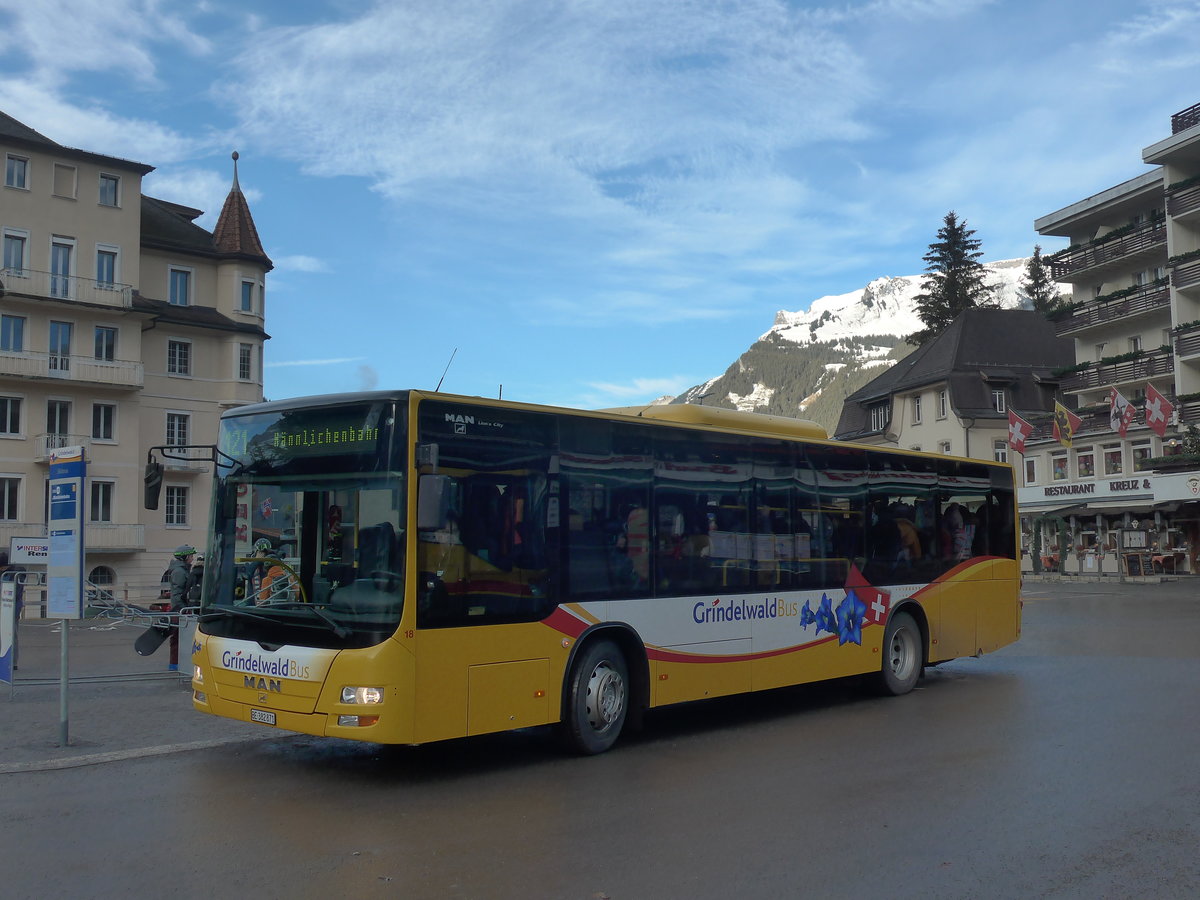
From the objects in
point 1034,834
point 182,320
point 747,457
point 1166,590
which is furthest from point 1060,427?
point 1034,834

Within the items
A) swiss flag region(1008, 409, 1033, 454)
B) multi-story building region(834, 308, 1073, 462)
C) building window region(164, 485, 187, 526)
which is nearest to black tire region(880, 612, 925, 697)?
swiss flag region(1008, 409, 1033, 454)

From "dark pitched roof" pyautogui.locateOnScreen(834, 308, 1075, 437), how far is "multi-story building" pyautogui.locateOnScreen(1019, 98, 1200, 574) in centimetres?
576

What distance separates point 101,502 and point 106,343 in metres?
6.33

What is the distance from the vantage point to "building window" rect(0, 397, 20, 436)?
4384 centimetres

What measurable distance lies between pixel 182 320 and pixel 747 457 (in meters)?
41.7

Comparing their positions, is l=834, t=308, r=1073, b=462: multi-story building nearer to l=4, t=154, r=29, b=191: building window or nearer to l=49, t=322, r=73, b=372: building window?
l=49, t=322, r=73, b=372: building window

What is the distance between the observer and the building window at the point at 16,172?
1705 inches

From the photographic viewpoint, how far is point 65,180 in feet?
147

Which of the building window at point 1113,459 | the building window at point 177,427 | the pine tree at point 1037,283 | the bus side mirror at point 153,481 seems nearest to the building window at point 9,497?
the building window at point 177,427

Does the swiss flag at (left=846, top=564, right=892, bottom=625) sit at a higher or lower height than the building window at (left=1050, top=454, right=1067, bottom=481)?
lower

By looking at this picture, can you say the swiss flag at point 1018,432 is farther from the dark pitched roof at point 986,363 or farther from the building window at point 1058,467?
the dark pitched roof at point 986,363

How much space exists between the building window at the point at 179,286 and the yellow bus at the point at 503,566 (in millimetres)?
42471

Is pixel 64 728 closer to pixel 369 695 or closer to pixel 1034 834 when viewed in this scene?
pixel 369 695

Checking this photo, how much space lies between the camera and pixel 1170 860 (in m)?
6.28
